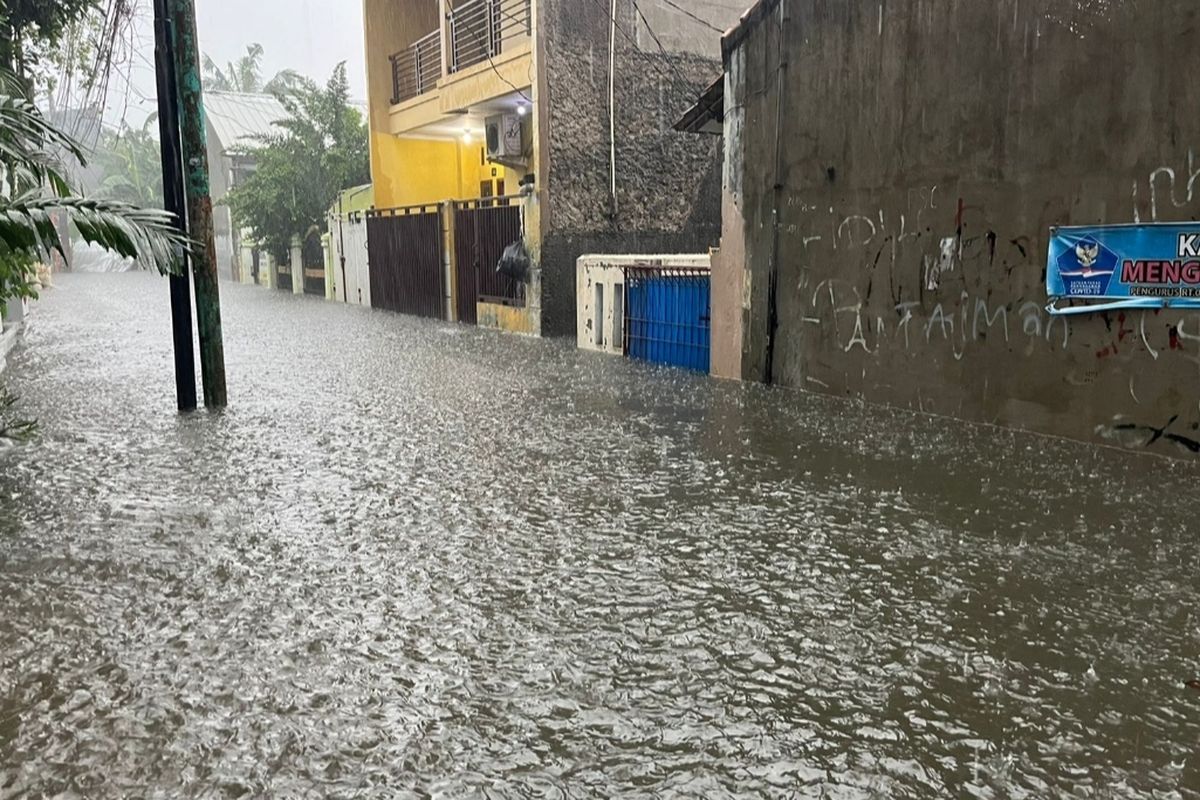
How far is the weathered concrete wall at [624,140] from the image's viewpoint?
15.9 metres

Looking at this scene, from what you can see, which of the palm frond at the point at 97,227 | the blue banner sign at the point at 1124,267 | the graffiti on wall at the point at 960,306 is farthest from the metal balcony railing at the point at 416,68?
the blue banner sign at the point at 1124,267

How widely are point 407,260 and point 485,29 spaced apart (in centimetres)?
559

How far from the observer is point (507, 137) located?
17125mm

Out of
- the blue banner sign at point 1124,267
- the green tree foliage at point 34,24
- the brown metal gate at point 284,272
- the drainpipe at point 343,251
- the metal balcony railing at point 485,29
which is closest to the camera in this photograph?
the blue banner sign at point 1124,267

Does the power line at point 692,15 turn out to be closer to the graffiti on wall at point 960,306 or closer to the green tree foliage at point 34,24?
the graffiti on wall at point 960,306

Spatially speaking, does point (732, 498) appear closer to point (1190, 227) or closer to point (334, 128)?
point (1190, 227)

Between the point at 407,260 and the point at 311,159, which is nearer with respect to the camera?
the point at 407,260

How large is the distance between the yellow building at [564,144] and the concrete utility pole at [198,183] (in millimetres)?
7686

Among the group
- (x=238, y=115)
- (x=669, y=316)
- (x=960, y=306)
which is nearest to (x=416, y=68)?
(x=669, y=316)

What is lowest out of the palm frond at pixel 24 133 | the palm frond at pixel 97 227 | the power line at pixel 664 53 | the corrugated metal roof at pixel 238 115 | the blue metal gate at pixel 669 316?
the blue metal gate at pixel 669 316

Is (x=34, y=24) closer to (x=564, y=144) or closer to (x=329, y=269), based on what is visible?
(x=564, y=144)

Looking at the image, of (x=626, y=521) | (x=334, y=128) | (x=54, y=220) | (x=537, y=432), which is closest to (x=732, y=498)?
(x=626, y=521)

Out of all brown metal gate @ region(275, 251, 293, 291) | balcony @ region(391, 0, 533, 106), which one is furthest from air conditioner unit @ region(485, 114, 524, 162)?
brown metal gate @ region(275, 251, 293, 291)

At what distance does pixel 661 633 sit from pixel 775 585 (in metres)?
0.78
